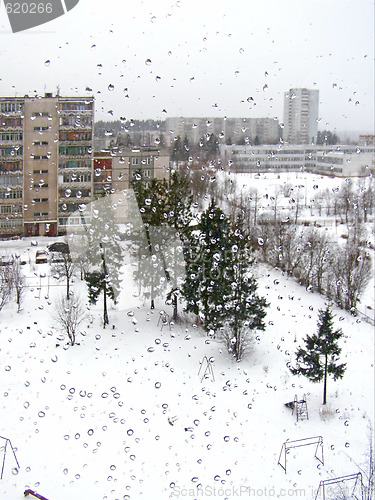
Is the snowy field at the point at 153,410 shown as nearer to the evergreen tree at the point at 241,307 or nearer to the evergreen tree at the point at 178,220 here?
the evergreen tree at the point at 241,307

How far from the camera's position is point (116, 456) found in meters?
5.52

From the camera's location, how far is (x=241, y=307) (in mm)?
8508

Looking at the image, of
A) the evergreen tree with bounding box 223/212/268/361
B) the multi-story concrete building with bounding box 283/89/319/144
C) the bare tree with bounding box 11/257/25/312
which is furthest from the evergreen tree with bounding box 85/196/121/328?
the multi-story concrete building with bounding box 283/89/319/144

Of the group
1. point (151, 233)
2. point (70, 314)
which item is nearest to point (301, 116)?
point (151, 233)

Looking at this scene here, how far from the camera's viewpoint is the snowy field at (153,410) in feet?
17.1

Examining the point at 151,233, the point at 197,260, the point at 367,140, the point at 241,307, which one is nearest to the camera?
the point at 151,233

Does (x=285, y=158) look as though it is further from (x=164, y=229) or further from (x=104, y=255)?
(x=104, y=255)

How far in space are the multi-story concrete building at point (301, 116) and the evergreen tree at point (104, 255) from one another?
3.01m

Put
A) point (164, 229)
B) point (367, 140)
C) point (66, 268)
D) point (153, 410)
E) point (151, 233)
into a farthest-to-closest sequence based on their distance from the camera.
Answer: point (367, 140)
point (66, 268)
point (164, 229)
point (151, 233)
point (153, 410)

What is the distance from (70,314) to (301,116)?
4712 millimetres

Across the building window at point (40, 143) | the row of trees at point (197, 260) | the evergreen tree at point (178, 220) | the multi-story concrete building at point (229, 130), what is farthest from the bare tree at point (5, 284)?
the multi-story concrete building at point (229, 130)

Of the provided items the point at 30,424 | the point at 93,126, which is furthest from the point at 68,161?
the point at 30,424

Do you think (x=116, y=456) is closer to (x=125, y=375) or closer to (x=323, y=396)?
(x=125, y=375)

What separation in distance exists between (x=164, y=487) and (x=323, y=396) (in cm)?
350
